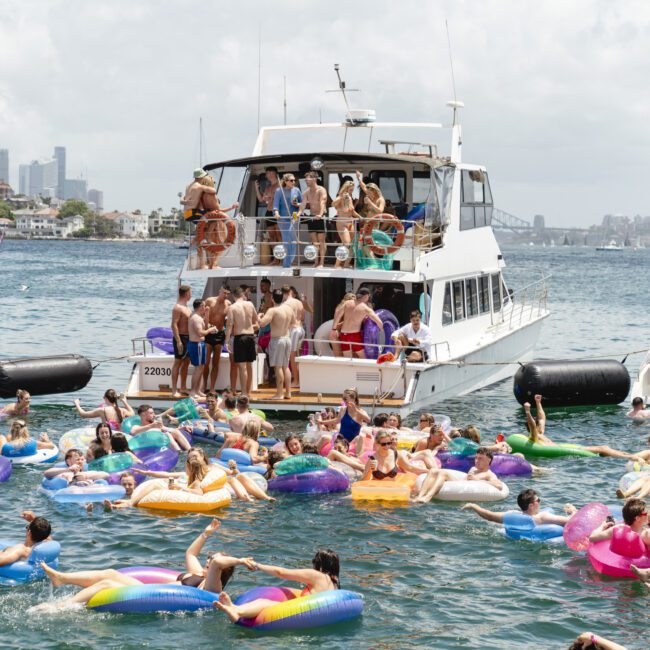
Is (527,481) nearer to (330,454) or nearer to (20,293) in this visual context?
(330,454)

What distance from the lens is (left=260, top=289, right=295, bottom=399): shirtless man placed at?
19.9 meters

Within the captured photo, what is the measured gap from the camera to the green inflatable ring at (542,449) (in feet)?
59.8

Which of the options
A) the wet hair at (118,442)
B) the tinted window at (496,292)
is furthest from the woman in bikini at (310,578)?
the tinted window at (496,292)

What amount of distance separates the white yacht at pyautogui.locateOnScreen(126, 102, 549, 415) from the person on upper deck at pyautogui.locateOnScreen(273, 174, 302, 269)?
28 cm

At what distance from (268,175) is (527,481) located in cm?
842

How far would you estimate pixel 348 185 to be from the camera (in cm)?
2108

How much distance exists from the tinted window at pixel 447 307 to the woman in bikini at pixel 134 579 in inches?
440

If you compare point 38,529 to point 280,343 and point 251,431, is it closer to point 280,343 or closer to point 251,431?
point 251,431

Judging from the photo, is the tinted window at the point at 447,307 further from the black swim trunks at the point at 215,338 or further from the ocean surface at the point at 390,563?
the black swim trunks at the point at 215,338

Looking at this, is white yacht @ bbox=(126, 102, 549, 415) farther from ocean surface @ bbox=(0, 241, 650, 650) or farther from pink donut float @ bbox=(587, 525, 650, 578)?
pink donut float @ bbox=(587, 525, 650, 578)

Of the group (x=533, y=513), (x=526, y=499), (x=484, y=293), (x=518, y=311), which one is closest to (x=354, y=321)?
(x=484, y=293)

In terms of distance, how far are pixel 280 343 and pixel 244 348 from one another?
2.08ft

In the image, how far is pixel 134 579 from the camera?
456 inches

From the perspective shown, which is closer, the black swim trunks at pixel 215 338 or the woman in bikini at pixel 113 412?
the woman in bikini at pixel 113 412
